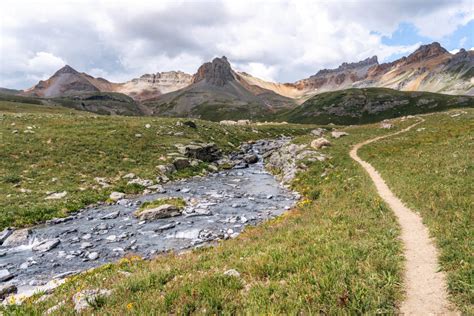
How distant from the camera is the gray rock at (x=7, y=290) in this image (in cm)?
1156

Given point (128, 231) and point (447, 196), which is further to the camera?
point (128, 231)

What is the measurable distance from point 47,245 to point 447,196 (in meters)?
20.4

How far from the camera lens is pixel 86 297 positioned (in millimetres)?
8281

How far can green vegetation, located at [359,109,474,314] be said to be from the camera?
7648 millimetres

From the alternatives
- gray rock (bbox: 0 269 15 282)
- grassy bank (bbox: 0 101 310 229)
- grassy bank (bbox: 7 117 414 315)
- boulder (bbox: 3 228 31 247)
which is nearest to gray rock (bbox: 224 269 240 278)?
grassy bank (bbox: 7 117 414 315)

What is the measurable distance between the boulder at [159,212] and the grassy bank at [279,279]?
638cm

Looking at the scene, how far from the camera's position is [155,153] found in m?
38.0

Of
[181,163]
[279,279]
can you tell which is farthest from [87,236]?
[181,163]

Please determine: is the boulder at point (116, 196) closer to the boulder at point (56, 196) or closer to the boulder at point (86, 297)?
the boulder at point (56, 196)

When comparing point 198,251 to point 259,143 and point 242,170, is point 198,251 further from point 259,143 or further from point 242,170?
point 259,143

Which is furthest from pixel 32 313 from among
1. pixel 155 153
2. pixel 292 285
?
pixel 155 153

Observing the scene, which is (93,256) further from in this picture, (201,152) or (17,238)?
(201,152)

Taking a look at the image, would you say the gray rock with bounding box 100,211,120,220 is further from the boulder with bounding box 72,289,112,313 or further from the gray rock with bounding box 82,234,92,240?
the boulder with bounding box 72,289,112,313

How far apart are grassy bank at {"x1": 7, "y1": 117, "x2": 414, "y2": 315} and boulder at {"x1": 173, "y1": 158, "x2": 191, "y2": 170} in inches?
886
